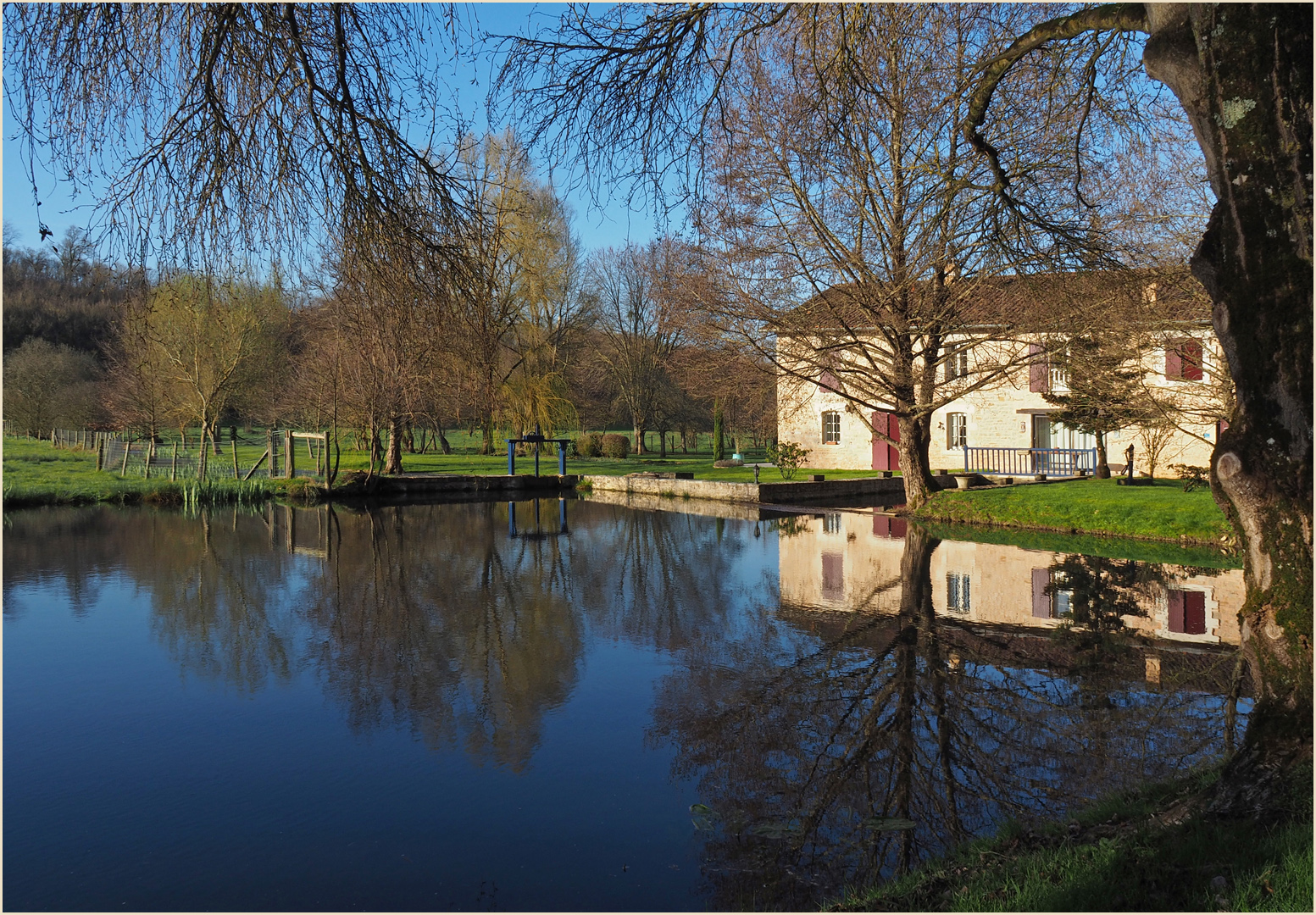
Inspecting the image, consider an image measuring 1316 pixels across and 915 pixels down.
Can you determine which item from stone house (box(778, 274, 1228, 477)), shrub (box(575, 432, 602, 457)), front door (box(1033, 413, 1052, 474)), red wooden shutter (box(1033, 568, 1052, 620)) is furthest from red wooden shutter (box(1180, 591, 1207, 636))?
shrub (box(575, 432, 602, 457))

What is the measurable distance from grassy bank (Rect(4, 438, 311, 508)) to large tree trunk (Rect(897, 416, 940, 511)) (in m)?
13.8

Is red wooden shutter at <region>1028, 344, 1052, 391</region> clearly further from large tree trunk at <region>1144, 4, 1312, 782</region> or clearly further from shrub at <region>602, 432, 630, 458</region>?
shrub at <region>602, 432, 630, 458</region>

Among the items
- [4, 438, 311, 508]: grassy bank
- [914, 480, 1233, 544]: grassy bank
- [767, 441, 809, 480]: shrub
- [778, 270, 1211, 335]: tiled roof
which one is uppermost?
[778, 270, 1211, 335]: tiled roof

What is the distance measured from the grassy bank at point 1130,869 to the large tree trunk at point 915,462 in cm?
1495

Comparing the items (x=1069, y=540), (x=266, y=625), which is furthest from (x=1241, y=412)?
(x=1069, y=540)

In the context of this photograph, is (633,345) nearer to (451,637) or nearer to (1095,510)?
(1095,510)

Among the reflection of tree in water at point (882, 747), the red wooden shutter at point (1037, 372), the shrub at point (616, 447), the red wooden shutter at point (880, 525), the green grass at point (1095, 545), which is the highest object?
the red wooden shutter at point (1037, 372)

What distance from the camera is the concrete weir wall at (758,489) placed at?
73.0 feet

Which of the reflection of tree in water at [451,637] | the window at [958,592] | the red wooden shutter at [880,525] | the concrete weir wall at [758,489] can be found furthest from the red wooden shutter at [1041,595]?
the concrete weir wall at [758,489]

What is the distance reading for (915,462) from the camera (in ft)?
62.1

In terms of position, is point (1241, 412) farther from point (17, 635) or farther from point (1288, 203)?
point (17, 635)

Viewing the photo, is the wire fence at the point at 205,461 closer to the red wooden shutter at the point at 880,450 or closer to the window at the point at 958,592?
the window at the point at 958,592

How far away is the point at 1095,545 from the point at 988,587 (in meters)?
4.61

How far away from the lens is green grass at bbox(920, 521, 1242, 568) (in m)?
12.8
